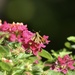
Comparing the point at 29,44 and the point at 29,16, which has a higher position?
the point at 29,16

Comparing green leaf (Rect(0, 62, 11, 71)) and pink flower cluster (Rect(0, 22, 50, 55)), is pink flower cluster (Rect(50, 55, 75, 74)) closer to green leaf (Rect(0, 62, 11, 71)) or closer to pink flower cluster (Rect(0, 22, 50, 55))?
pink flower cluster (Rect(0, 22, 50, 55))

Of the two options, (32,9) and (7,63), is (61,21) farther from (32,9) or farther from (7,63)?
(7,63)

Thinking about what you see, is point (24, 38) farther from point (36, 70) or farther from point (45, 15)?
point (45, 15)

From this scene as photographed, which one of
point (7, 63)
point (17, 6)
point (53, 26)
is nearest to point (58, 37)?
point (53, 26)

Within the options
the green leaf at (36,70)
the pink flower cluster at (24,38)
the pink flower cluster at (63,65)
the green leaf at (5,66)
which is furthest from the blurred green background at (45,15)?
the green leaf at (5,66)

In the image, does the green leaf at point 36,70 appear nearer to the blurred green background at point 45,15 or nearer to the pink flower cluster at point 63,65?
the pink flower cluster at point 63,65

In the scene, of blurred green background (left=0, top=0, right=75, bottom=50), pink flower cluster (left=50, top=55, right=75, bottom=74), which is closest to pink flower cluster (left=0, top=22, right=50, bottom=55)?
pink flower cluster (left=50, top=55, right=75, bottom=74)
